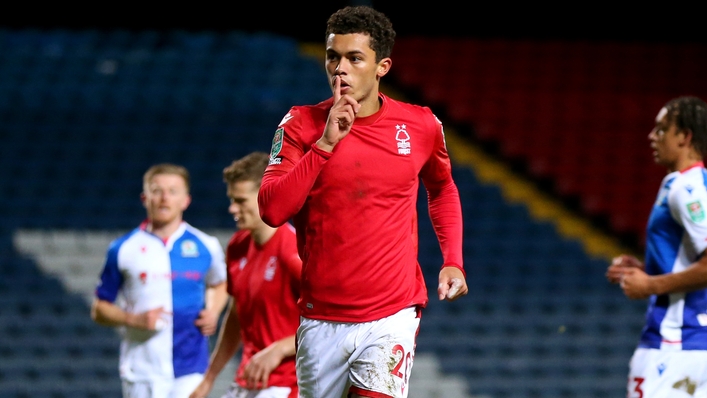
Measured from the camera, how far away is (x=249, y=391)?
4113mm

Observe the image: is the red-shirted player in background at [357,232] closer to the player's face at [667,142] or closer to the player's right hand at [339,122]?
the player's right hand at [339,122]

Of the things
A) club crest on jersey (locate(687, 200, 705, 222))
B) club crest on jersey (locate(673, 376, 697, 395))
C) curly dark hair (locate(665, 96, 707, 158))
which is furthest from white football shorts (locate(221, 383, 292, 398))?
curly dark hair (locate(665, 96, 707, 158))

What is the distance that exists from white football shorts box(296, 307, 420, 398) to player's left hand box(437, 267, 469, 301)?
0.18 metres

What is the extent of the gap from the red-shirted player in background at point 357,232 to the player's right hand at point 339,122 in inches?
2.6

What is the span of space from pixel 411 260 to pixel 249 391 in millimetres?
1269

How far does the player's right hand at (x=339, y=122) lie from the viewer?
9.46ft

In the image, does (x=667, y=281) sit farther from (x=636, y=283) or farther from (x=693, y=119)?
(x=693, y=119)

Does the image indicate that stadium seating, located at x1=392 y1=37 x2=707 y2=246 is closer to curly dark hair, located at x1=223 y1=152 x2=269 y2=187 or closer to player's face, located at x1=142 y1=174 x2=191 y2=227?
player's face, located at x1=142 y1=174 x2=191 y2=227

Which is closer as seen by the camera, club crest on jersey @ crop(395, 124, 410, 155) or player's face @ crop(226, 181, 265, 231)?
club crest on jersey @ crop(395, 124, 410, 155)

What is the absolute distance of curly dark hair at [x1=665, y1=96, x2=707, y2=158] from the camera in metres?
4.18

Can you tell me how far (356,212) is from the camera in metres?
3.10

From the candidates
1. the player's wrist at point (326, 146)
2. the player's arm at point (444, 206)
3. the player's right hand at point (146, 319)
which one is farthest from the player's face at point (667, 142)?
the player's right hand at point (146, 319)

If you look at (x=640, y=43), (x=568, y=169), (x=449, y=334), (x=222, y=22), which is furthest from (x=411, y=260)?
(x=640, y=43)

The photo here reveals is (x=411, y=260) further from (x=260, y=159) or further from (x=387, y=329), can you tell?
(x=260, y=159)
